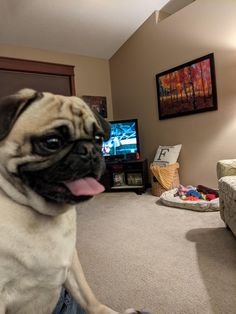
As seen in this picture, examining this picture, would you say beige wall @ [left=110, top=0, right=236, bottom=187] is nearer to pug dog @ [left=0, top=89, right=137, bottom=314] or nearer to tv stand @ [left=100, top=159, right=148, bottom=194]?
tv stand @ [left=100, top=159, right=148, bottom=194]

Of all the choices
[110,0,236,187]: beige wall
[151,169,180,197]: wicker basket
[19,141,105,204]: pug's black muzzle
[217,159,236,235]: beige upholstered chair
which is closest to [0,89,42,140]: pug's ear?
[19,141,105,204]: pug's black muzzle

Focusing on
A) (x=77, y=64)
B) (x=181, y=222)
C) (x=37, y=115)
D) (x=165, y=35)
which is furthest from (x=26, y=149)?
(x=77, y=64)

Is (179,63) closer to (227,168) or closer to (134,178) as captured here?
(134,178)

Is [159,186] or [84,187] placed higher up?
[84,187]

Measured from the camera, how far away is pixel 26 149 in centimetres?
67

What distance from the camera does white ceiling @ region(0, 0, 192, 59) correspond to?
11.1 feet

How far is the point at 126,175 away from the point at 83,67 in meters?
2.06

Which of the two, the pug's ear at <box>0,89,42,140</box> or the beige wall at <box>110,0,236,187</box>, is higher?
the beige wall at <box>110,0,236,187</box>

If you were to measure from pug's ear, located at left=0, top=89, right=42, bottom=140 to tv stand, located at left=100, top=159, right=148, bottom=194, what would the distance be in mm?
3447

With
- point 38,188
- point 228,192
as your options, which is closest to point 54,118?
point 38,188

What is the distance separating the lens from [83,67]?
477 cm

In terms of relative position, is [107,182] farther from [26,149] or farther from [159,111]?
[26,149]

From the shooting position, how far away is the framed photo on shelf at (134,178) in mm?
4191

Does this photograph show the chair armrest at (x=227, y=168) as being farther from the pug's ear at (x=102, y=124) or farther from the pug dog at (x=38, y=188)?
the pug dog at (x=38, y=188)
